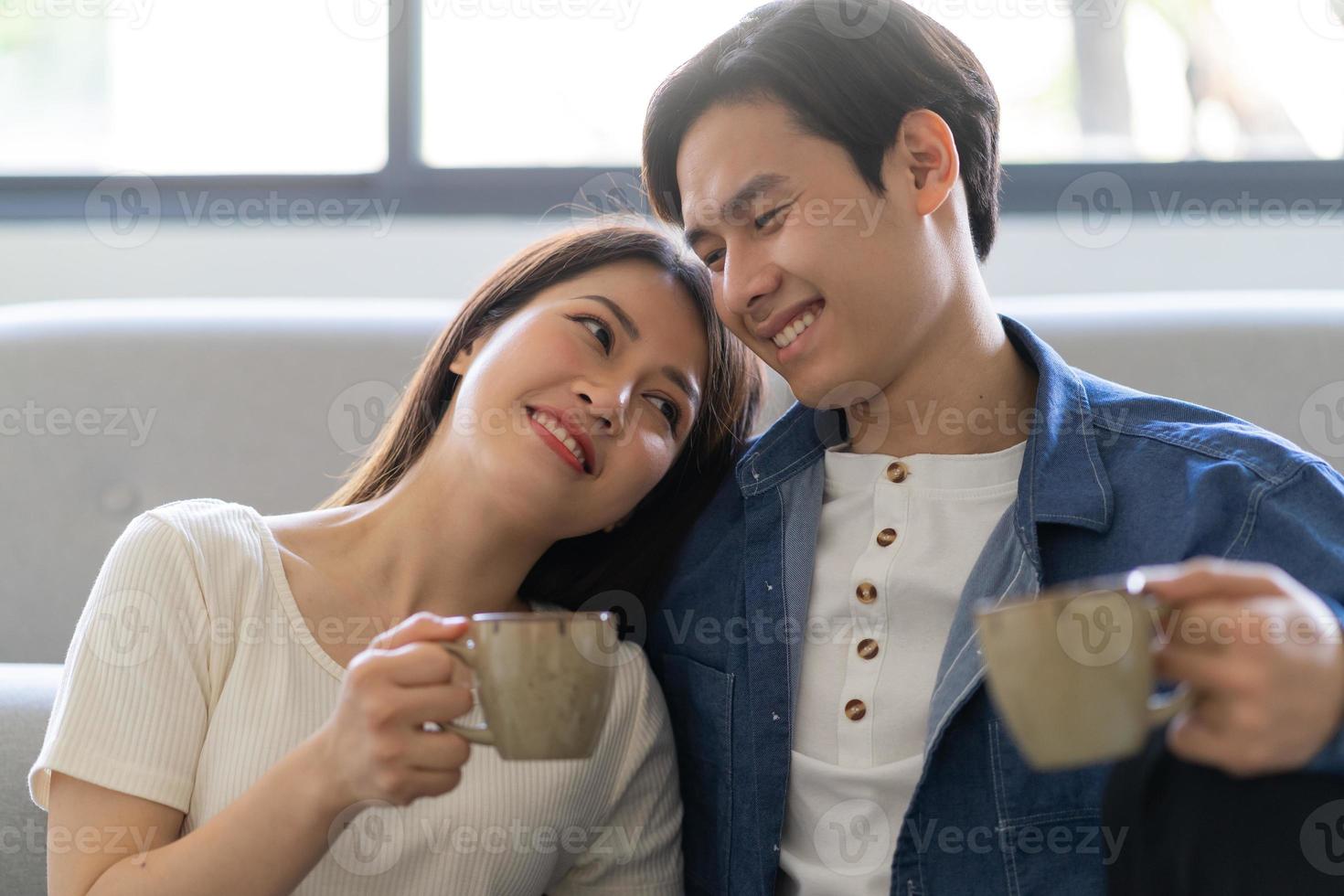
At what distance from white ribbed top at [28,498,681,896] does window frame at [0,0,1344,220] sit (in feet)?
4.61

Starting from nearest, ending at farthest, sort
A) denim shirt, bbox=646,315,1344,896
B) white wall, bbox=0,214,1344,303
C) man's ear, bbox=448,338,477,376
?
denim shirt, bbox=646,315,1344,896 → man's ear, bbox=448,338,477,376 → white wall, bbox=0,214,1344,303

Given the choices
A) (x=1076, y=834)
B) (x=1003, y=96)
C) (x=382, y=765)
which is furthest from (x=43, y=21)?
(x=1076, y=834)

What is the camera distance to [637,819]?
1.31 meters

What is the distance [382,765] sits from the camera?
33.2 inches

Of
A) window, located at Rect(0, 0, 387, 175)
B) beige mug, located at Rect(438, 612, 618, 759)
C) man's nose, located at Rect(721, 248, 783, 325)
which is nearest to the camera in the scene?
beige mug, located at Rect(438, 612, 618, 759)

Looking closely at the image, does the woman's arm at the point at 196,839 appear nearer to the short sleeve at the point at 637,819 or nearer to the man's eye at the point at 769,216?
the short sleeve at the point at 637,819

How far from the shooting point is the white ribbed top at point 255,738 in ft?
3.52

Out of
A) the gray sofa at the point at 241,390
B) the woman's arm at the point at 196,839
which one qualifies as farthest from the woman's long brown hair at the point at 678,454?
the woman's arm at the point at 196,839

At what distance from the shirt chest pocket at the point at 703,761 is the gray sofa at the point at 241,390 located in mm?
534

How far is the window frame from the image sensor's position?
243cm

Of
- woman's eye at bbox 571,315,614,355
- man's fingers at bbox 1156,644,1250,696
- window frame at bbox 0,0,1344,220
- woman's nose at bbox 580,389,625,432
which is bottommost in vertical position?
man's fingers at bbox 1156,644,1250,696

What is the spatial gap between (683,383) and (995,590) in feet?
1.29

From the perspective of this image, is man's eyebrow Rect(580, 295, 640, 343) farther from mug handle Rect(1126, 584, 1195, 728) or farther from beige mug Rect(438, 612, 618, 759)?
mug handle Rect(1126, 584, 1195, 728)

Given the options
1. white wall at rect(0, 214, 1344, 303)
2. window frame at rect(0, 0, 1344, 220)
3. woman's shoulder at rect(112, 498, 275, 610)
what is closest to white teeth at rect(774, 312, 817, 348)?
woman's shoulder at rect(112, 498, 275, 610)
